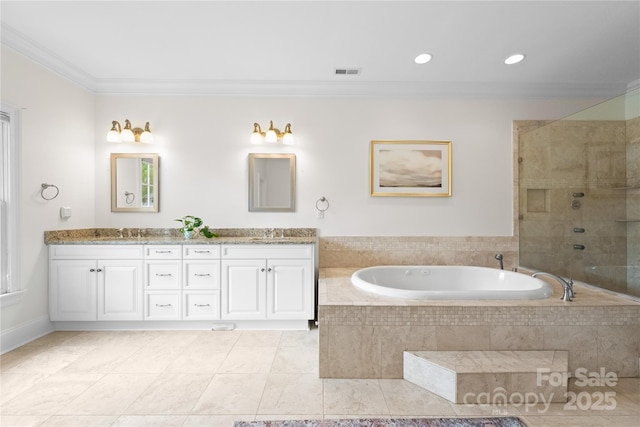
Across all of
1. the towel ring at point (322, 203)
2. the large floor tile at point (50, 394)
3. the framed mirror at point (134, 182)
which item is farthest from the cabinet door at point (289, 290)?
the framed mirror at point (134, 182)

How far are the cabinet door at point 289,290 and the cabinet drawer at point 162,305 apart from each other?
0.84 metres

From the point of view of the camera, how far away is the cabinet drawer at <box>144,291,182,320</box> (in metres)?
2.86

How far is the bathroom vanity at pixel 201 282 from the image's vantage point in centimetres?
284

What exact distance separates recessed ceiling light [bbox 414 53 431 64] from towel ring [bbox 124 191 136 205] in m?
3.07

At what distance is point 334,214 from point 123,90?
2.53 meters

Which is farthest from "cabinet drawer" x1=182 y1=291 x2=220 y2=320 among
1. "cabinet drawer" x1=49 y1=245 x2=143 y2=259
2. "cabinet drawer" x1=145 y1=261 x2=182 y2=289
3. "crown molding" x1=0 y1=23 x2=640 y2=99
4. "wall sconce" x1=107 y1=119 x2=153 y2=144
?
"crown molding" x1=0 y1=23 x2=640 y2=99

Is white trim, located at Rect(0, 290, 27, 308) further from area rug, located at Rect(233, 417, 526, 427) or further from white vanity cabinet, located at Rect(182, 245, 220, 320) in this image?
area rug, located at Rect(233, 417, 526, 427)

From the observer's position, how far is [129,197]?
3.31 metres

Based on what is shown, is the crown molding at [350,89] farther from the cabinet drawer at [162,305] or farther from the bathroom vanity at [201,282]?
the cabinet drawer at [162,305]

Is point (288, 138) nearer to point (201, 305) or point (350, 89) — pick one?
point (350, 89)

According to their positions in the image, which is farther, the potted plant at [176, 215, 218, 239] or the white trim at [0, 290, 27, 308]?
the potted plant at [176, 215, 218, 239]

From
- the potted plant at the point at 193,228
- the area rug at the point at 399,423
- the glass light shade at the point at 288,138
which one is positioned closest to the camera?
the area rug at the point at 399,423

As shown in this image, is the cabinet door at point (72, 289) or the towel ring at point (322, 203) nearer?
the cabinet door at point (72, 289)

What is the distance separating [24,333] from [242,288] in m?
1.76
